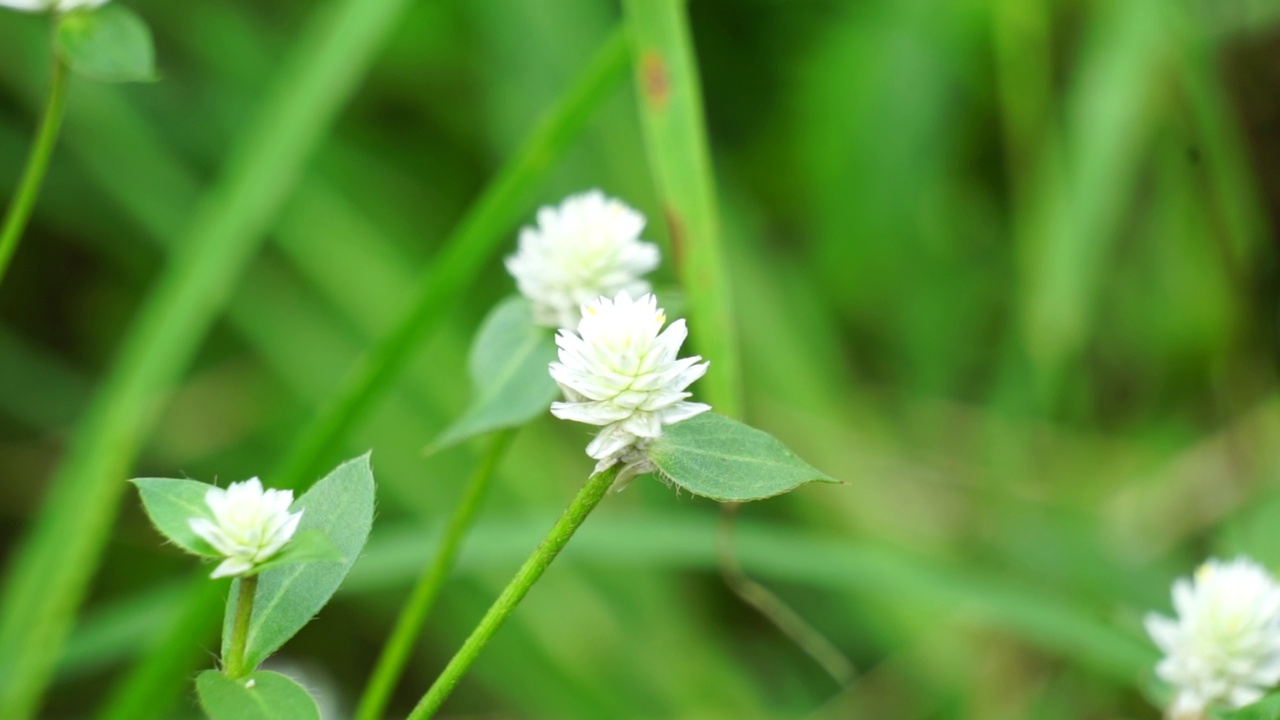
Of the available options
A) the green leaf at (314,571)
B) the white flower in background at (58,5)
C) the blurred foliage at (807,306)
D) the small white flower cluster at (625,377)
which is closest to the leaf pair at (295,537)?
the green leaf at (314,571)

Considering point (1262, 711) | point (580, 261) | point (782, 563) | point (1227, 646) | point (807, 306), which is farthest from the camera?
point (807, 306)

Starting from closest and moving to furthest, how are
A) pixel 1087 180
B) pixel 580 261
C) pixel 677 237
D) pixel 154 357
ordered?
1. pixel 580 261
2. pixel 677 237
3. pixel 154 357
4. pixel 1087 180

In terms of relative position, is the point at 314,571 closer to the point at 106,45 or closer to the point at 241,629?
the point at 241,629

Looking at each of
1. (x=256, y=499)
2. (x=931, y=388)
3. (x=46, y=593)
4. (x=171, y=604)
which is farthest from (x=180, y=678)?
(x=931, y=388)

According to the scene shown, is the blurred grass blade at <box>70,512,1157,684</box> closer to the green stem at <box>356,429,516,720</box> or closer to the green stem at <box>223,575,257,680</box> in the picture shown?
the green stem at <box>356,429,516,720</box>

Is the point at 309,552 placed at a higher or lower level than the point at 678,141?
lower

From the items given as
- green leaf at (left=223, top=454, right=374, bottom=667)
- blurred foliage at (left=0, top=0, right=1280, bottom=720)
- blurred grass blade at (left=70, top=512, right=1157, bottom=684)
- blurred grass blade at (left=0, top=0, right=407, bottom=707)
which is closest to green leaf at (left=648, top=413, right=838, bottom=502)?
green leaf at (left=223, top=454, right=374, bottom=667)

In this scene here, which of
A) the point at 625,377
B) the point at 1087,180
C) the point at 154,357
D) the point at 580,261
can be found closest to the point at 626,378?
the point at 625,377
